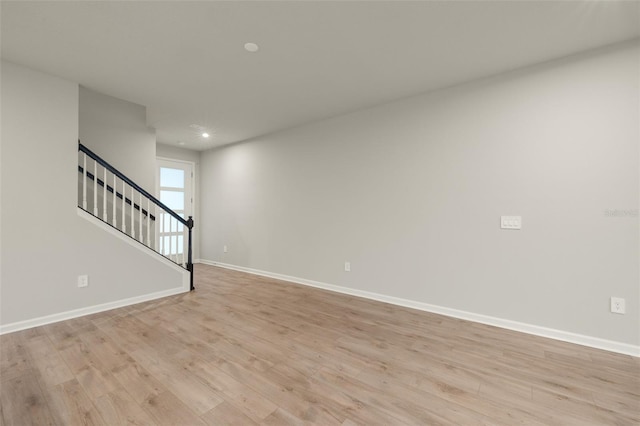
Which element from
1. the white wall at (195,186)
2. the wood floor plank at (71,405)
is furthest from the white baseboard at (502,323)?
the white wall at (195,186)

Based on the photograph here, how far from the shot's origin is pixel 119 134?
367cm

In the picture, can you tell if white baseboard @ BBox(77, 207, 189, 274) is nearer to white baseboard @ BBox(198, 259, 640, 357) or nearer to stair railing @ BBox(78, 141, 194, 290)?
stair railing @ BBox(78, 141, 194, 290)

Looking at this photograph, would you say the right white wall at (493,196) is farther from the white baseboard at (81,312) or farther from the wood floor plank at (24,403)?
the wood floor plank at (24,403)

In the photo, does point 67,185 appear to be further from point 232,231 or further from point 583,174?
point 583,174

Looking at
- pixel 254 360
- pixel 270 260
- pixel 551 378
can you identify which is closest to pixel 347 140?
pixel 270 260

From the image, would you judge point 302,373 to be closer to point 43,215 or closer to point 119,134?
point 43,215

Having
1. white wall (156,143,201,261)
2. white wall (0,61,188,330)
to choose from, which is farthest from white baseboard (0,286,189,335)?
white wall (156,143,201,261)

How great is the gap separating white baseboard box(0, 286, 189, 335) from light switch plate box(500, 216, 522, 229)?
163 inches

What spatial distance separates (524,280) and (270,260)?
3.71 m

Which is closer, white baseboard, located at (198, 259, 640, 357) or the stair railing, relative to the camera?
white baseboard, located at (198, 259, 640, 357)

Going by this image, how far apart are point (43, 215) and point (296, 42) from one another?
3053mm

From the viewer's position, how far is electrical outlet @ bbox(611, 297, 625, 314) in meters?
2.31

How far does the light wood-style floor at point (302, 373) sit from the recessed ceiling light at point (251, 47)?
2.62 metres

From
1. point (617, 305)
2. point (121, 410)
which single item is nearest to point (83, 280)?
point (121, 410)
